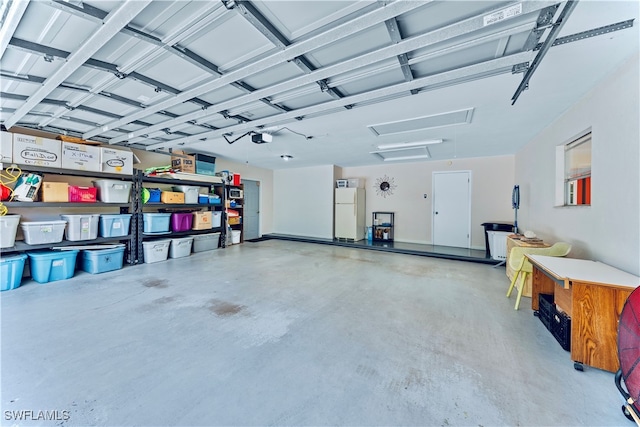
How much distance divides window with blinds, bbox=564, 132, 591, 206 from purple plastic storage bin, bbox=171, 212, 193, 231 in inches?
261

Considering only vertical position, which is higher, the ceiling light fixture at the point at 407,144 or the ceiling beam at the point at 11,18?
the ceiling light fixture at the point at 407,144

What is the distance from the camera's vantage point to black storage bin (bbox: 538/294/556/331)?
2.25m

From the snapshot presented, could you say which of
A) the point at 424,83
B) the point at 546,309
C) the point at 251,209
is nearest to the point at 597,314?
the point at 546,309

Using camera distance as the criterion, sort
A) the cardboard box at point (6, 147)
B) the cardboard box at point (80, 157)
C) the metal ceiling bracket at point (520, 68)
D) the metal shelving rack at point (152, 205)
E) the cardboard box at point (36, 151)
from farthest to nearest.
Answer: the metal shelving rack at point (152, 205), the cardboard box at point (80, 157), the cardboard box at point (36, 151), the cardboard box at point (6, 147), the metal ceiling bracket at point (520, 68)

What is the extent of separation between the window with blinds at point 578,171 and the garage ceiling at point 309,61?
0.52 metres

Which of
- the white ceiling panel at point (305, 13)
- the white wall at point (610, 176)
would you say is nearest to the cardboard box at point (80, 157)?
the white ceiling panel at point (305, 13)

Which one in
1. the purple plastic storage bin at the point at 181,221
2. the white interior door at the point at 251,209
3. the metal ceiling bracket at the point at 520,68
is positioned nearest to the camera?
the metal ceiling bracket at the point at 520,68

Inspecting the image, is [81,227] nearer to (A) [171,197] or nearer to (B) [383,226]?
(A) [171,197]

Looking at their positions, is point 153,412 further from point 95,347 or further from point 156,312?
point 156,312

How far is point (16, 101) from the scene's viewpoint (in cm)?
304

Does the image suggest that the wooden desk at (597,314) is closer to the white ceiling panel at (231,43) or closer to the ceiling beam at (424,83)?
the ceiling beam at (424,83)

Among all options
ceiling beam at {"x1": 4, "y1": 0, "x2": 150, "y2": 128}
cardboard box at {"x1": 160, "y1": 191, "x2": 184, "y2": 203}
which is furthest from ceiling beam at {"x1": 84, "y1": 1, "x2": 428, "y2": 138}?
cardboard box at {"x1": 160, "y1": 191, "x2": 184, "y2": 203}

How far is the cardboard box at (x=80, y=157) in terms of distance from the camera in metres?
3.82

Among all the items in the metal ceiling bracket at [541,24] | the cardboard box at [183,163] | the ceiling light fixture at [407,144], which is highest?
the ceiling light fixture at [407,144]
